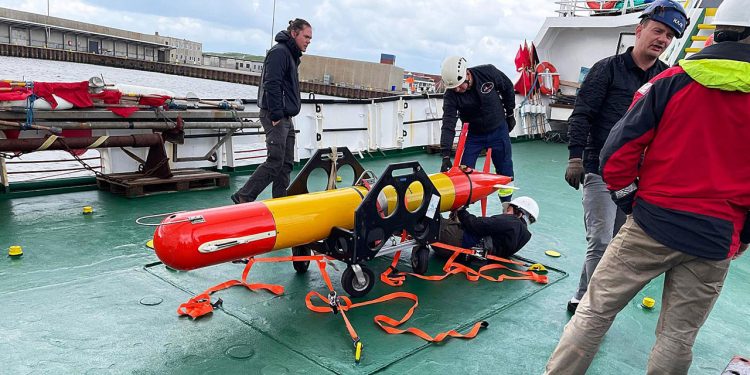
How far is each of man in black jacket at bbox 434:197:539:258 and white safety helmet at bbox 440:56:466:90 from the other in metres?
1.24

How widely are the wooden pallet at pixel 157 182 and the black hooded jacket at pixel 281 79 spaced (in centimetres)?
192

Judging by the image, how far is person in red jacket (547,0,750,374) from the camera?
6.02ft

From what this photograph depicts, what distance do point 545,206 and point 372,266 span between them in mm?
3217

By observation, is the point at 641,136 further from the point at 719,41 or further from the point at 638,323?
the point at 638,323

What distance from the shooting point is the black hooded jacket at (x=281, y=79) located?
474cm

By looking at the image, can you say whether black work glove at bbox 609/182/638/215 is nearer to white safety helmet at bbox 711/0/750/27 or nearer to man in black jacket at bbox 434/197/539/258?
white safety helmet at bbox 711/0/750/27

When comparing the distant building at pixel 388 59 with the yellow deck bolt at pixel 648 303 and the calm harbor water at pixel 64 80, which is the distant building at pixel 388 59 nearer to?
the calm harbor water at pixel 64 80

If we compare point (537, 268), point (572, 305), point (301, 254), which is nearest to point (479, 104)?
point (537, 268)

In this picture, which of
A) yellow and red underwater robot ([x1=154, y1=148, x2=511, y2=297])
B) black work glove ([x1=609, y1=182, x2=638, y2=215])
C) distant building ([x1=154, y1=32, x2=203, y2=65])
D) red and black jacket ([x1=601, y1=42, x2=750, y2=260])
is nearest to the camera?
red and black jacket ([x1=601, y1=42, x2=750, y2=260])

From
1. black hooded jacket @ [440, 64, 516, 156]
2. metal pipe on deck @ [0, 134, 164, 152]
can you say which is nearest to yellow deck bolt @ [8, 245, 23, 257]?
metal pipe on deck @ [0, 134, 164, 152]

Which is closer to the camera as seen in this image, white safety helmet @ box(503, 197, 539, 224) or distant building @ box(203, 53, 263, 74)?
white safety helmet @ box(503, 197, 539, 224)

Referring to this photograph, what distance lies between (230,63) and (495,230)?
5967cm

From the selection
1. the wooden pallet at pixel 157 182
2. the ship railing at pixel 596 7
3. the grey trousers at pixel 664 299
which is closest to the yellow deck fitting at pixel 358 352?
the grey trousers at pixel 664 299

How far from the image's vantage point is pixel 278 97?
4766mm
